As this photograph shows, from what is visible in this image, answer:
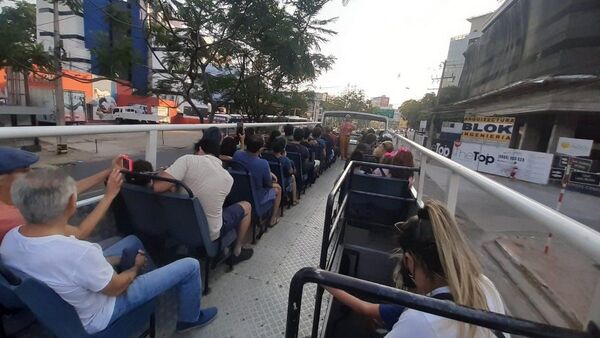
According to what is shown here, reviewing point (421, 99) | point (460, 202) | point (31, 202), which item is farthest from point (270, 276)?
point (421, 99)

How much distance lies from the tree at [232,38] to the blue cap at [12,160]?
4667 millimetres

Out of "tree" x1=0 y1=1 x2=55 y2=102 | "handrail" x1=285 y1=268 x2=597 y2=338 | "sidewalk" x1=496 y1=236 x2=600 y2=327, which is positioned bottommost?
"sidewalk" x1=496 y1=236 x2=600 y2=327

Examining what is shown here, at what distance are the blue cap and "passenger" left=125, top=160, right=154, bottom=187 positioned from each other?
61 cm

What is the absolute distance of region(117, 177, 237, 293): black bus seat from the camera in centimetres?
192

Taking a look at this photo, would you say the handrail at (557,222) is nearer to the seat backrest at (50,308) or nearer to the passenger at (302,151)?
the seat backrest at (50,308)

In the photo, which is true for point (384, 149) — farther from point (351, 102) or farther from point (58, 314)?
point (351, 102)

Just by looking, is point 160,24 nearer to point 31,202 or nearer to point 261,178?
point 261,178

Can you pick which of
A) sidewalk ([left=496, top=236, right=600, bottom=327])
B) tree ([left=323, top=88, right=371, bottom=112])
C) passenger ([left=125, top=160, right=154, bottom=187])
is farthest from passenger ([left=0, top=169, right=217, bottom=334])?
tree ([left=323, top=88, right=371, bottom=112])

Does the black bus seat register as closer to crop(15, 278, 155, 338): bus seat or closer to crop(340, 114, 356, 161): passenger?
crop(15, 278, 155, 338): bus seat

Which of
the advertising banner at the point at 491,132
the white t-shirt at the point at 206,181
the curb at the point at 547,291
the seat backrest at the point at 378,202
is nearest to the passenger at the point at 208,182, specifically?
the white t-shirt at the point at 206,181

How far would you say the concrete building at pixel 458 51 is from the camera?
53500 mm

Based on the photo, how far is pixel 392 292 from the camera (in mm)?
762

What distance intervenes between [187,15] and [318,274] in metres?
5.93

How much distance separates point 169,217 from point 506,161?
13.8 metres
